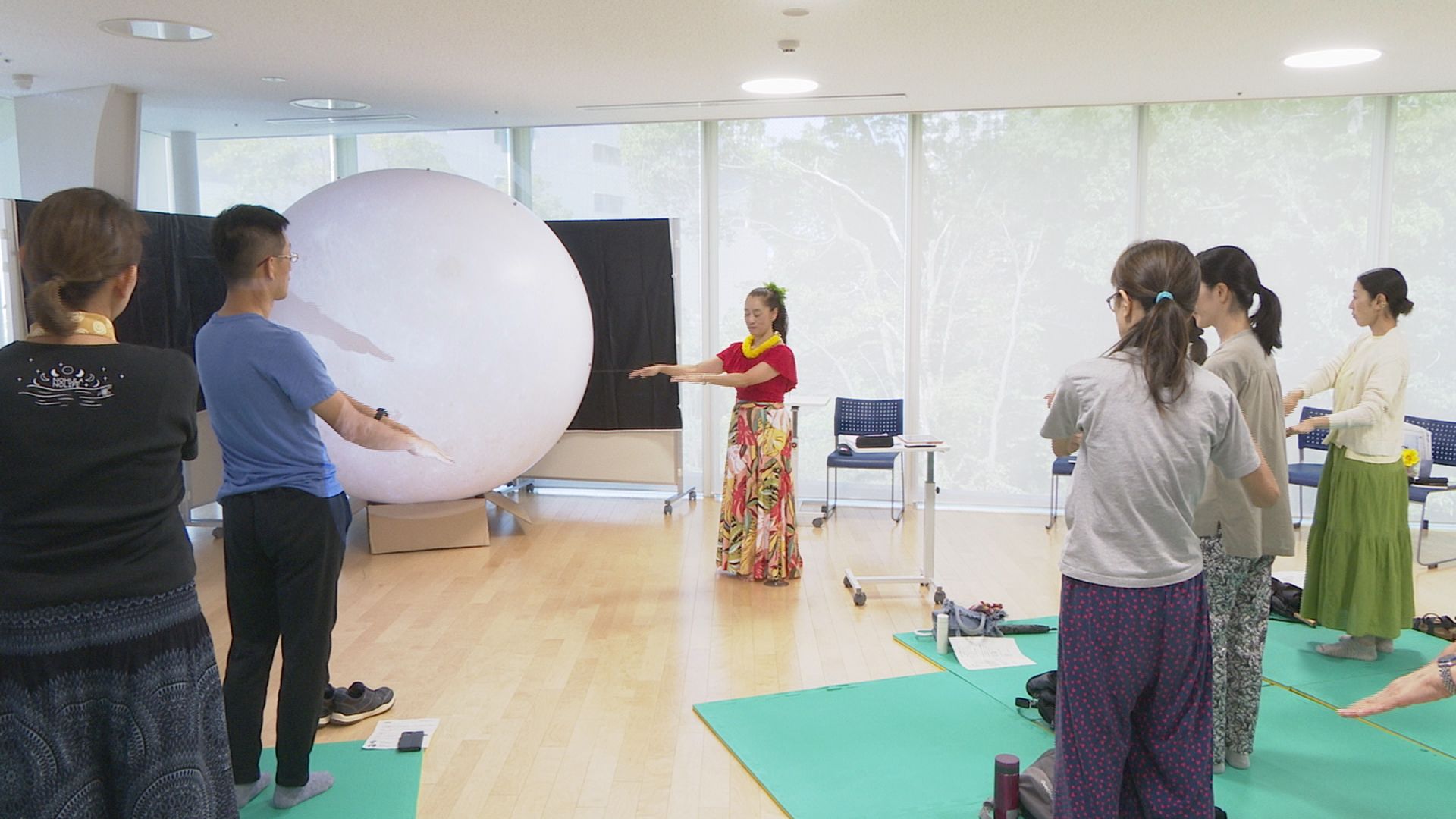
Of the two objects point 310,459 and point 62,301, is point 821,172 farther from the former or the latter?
point 62,301

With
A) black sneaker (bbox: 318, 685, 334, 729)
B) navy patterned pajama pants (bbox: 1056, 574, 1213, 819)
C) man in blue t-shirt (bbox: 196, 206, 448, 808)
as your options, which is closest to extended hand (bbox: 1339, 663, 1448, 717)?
navy patterned pajama pants (bbox: 1056, 574, 1213, 819)

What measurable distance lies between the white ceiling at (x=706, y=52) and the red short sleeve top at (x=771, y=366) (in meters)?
1.44

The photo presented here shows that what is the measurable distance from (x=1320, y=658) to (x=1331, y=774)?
1.21 meters

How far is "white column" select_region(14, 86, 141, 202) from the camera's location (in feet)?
19.7

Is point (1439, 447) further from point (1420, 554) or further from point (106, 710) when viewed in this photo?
point (106, 710)

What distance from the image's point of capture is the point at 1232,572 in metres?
3.33

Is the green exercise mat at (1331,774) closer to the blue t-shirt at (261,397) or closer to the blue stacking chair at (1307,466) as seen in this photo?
the blue stacking chair at (1307,466)

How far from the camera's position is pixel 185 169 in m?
7.65

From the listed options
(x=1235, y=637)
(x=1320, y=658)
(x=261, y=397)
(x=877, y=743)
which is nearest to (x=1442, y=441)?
(x=1320, y=658)

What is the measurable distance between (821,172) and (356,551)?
12.9 ft

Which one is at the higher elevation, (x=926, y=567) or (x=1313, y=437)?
(x=1313, y=437)

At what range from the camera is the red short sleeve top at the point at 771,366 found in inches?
216

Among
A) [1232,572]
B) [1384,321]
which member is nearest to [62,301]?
[1232,572]

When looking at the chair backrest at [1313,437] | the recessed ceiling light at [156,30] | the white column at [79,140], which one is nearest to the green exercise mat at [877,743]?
the recessed ceiling light at [156,30]
